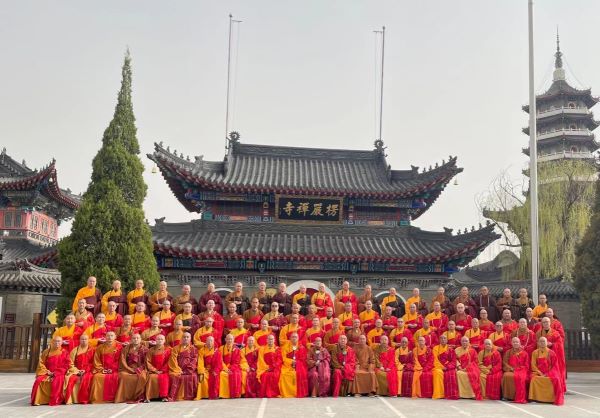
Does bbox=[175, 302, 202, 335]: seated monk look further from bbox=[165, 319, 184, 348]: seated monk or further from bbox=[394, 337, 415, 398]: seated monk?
bbox=[394, 337, 415, 398]: seated monk

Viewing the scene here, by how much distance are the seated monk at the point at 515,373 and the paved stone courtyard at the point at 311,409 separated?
363mm

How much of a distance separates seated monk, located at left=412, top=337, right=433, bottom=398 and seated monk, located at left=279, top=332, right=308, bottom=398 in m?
2.28

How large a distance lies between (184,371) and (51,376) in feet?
7.79

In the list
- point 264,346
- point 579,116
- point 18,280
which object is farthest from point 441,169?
point 579,116

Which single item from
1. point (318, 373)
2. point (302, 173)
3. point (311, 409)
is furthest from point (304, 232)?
point (311, 409)

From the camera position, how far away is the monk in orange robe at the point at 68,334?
10.8 m

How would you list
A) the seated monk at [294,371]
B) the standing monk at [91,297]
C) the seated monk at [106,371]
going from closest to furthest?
1. the seated monk at [106,371]
2. the seated monk at [294,371]
3. the standing monk at [91,297]

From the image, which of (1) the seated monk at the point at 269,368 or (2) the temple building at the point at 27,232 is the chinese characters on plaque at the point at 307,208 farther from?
(2) the temple building at the point at 27,232

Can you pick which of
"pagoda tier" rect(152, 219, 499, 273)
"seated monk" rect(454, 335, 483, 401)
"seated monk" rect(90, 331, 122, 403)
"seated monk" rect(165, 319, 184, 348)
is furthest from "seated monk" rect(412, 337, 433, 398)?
"pagoda tier" rect(152, 219, 499, 273)

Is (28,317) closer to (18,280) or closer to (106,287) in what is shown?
(18,280)

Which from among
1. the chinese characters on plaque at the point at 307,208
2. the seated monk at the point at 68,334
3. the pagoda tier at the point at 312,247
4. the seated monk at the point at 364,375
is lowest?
the seated monk at the point at 364,375

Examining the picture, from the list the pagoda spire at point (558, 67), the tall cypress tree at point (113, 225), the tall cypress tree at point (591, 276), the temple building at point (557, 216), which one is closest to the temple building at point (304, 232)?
the tall cypress tree at point (113, 225)

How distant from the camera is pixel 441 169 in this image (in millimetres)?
20016

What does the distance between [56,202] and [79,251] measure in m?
17.1
